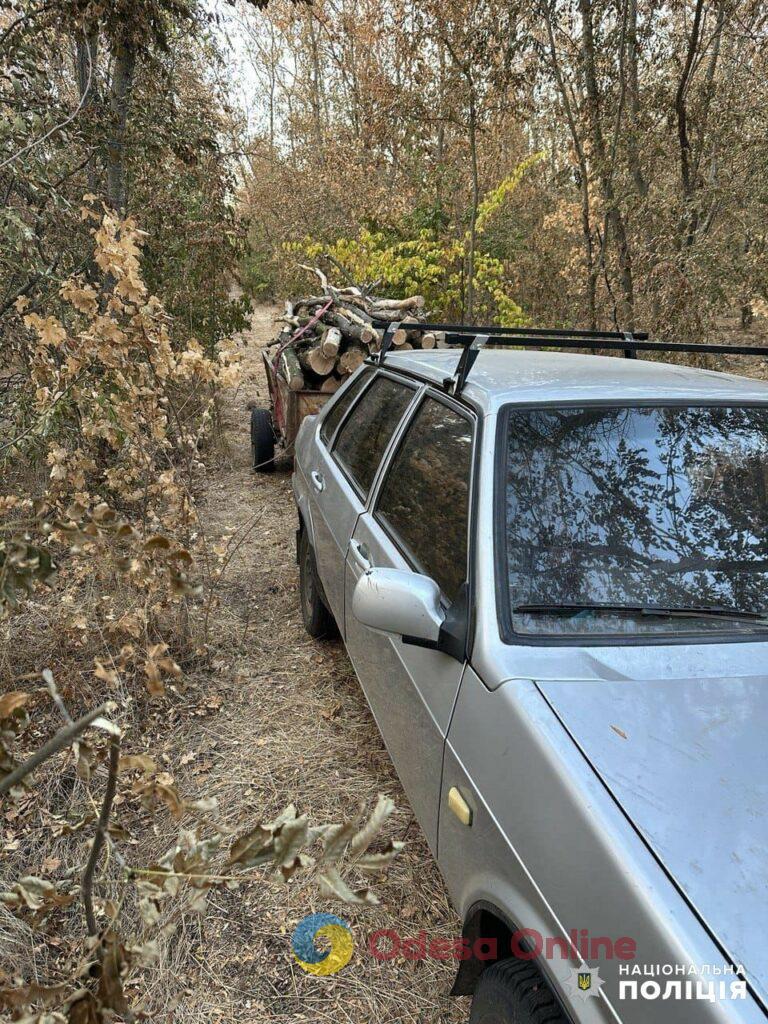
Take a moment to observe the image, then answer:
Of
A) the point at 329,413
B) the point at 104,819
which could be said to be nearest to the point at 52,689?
the point at 104,819

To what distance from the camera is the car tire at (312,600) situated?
387 cm

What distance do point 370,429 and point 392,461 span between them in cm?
54

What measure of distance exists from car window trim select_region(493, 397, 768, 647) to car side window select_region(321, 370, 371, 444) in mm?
1518

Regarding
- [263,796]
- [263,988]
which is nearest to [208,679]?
[263,796]

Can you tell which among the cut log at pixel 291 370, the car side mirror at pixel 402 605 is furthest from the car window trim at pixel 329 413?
the cut log at pixel 291 370

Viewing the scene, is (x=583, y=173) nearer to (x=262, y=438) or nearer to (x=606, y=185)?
(x=606, y=185)

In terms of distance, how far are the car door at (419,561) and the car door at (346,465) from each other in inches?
7.4

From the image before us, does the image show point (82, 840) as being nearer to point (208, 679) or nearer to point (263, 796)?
point (263, 796)

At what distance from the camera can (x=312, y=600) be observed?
4012mm

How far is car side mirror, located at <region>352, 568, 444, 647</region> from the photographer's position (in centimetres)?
183

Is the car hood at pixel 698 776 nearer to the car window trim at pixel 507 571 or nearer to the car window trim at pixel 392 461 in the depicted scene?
the car window trim at pixel 507 571

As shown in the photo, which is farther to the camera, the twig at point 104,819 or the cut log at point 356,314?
the cut log at point 356,314

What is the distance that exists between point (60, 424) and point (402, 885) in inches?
120

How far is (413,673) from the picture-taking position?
211cm
